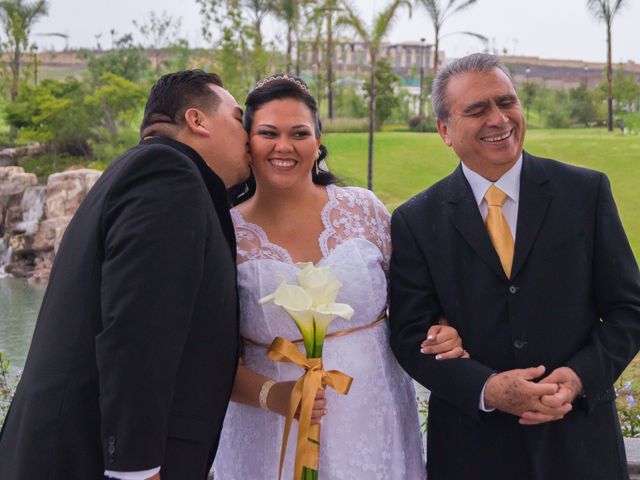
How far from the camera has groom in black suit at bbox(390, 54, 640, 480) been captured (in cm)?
207

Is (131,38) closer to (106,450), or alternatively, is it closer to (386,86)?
(386,86)

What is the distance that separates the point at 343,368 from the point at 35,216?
1863cm

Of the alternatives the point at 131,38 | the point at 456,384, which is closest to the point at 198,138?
the point at 456,384

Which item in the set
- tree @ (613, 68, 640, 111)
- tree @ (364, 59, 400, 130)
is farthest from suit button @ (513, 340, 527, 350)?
tree @ (613, 68, 640, 111)

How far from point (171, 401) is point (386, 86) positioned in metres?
26.3

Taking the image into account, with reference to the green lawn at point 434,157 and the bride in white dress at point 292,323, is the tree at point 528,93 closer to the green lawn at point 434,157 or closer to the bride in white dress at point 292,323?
the green lawn at point 434,157

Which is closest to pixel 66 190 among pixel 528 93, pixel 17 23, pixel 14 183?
pixel 14 183

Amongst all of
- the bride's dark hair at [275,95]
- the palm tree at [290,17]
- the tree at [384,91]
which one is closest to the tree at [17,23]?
the palm tree at [290,17]

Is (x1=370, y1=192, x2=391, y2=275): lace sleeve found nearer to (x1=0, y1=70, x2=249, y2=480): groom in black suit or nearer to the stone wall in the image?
(x1=0, y1=70, x2=249, y2=480): groom in black suit

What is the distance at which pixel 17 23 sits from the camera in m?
28.6

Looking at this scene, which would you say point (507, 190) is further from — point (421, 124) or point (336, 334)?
point (421, 124)

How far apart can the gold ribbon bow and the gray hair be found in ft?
2.31

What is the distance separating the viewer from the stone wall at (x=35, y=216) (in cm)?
1902

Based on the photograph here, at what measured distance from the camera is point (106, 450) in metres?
1.72
